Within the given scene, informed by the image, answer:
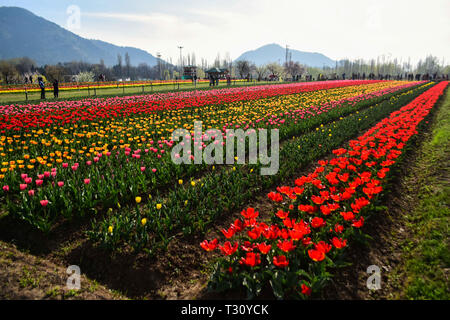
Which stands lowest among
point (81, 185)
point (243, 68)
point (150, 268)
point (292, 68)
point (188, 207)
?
point (150, 268)

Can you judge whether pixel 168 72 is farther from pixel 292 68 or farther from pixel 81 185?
pixel 81 185

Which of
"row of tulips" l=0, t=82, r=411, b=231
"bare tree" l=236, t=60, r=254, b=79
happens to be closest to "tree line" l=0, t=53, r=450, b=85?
"bare tree" l=236, t=60, r=254, b=79

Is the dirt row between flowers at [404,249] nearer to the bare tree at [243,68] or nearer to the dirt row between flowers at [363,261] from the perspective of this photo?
the dirt row between flowers at [363,261]

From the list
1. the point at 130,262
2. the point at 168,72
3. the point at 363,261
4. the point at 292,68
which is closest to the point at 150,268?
the point at 130,262

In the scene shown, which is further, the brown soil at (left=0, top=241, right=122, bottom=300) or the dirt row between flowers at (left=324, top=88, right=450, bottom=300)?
the dirt row between flowers at (left=324, top=88, right=450, bottom=300)

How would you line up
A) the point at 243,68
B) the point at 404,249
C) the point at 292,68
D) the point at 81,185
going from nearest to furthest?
the point at 404,249, the point at 81,185, the point at 243,68, the point at 292,68

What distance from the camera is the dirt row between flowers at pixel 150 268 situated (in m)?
3.32

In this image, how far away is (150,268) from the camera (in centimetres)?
361

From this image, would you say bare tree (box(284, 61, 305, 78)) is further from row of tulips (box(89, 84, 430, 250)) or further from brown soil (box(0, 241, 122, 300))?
brown soil (box(0, 241, 122, 300))

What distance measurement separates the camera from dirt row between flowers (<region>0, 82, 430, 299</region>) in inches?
131

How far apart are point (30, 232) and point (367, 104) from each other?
19864 mm

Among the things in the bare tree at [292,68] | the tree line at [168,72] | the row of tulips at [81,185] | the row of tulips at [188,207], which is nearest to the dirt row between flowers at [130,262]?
the row of tulips at [188,207]

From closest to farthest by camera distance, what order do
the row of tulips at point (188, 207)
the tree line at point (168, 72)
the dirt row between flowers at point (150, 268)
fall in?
1. the dirt row between flowers at point (150, 268)
2. the row of tulips at point (188, 207)
3. the tree line at point (168, 72)
